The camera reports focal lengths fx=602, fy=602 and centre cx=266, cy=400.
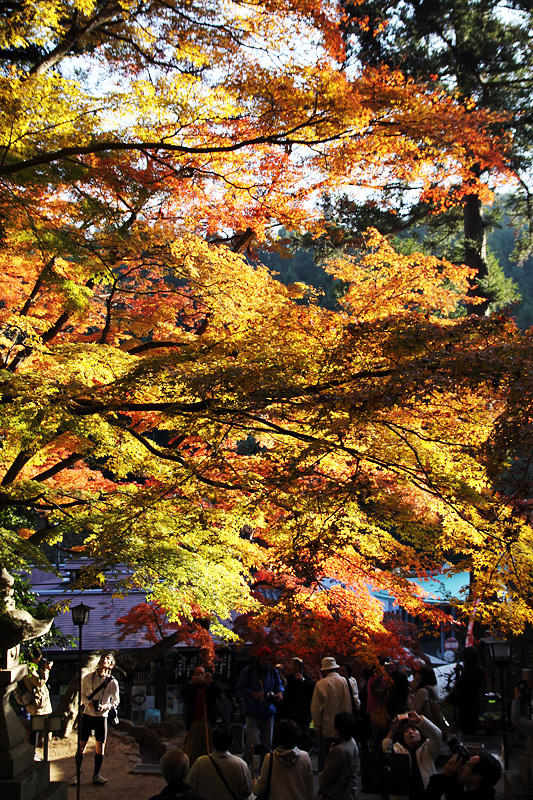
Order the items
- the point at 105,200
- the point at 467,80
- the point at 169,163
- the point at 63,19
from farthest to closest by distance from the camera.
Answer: the point at 467,80, the point at 105,200, the point at 169,163, the point at 63,19

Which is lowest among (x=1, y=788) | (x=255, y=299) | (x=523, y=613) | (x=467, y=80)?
(x=1, y=788)

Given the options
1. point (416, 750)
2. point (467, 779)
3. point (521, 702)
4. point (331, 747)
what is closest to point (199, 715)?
point (331, 747)

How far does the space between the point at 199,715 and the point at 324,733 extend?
1.24 m

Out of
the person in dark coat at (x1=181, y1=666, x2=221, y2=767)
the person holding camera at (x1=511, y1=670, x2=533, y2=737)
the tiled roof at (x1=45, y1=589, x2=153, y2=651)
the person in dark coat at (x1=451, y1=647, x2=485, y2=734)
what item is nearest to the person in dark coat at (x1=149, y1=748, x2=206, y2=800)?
the person in dark coat at (x1=181, y1=666, x2=221, y2=767)

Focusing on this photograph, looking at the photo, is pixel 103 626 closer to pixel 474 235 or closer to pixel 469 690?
pixel 469 690

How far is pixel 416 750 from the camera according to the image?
15.0ft

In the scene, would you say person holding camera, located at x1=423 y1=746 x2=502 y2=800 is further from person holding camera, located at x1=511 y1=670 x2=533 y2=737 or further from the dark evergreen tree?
the dark evergreen tree

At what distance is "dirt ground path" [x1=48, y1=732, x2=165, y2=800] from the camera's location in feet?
22.2

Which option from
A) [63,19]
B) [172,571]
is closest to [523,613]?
[172,571]

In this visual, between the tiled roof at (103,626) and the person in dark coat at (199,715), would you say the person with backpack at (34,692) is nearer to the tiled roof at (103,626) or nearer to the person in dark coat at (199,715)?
the person in dark coat at (199,715)

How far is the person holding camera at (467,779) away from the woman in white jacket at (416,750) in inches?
36.3

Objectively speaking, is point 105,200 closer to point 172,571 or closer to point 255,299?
point 255,299

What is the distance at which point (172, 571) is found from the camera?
668 centimetres

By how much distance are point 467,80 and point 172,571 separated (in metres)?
10.5
